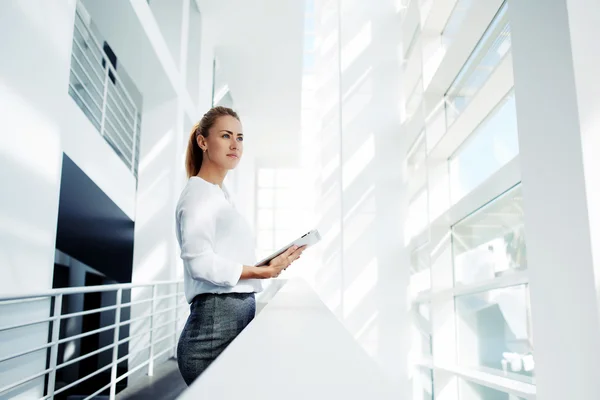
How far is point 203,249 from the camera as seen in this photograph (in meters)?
1.33

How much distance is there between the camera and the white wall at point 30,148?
8.02 feet

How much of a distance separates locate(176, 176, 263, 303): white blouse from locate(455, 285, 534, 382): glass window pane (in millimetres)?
2607

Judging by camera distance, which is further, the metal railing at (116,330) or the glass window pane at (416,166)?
the glass window pane at (416,166)

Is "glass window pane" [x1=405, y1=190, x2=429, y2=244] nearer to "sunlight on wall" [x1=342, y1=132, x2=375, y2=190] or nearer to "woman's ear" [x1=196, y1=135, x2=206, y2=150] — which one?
"sunlight on wall" [x1=342, y1=132, x2=375, y2=190]

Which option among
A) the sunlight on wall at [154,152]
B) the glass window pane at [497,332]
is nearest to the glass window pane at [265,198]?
the sunlight on wall at [154,152]

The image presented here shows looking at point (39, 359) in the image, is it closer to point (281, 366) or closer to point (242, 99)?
point (281, 366)

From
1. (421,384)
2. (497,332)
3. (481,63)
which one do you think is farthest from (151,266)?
(481,63)

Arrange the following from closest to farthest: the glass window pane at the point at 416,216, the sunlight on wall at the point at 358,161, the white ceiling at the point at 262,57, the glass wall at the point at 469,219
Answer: the glass wall at the point at 469,219 → the glass window pane at the point at 416,216 → the sunlight on wall at the point at 358,161 → the white ceiling at the point at 262,57

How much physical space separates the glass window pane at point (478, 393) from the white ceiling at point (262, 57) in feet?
18.6

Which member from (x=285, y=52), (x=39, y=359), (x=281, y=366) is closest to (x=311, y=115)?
(x=285, y=52)

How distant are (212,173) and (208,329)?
1.52 ft

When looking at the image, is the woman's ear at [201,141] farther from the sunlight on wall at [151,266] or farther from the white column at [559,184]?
the sunlight on wall at [151,266]

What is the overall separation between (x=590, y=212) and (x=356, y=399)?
60.5 inches

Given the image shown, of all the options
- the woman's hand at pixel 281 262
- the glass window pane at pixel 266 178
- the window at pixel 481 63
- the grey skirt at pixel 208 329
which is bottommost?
the grey skirt at pixel 208 329
